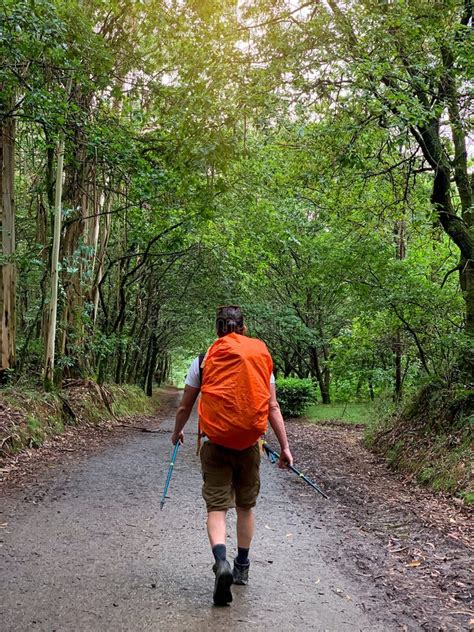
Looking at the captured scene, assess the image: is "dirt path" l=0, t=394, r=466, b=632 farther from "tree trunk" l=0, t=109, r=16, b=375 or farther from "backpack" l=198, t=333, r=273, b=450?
"tree trunk" l=0, t=109, r=16, b=375

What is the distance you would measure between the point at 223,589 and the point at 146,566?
3.30ft

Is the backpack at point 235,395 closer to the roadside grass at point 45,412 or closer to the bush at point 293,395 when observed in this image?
the roadside grass at point 45,412

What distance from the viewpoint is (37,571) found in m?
3.87

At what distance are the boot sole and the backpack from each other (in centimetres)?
77

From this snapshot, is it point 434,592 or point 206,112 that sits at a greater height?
point 206,112

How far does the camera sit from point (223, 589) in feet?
10.9

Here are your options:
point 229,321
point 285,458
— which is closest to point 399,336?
point 285,458

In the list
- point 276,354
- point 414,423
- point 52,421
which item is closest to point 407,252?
point 414,423

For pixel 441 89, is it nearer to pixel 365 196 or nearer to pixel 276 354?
pixel 365 196

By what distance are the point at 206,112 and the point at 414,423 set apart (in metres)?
6.20

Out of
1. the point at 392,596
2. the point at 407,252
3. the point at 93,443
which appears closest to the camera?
the point at 392,596

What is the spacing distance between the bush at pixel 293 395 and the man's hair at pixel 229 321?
1578 cm

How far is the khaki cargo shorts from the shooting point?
3.63 meters

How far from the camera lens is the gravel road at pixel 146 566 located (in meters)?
3.27
